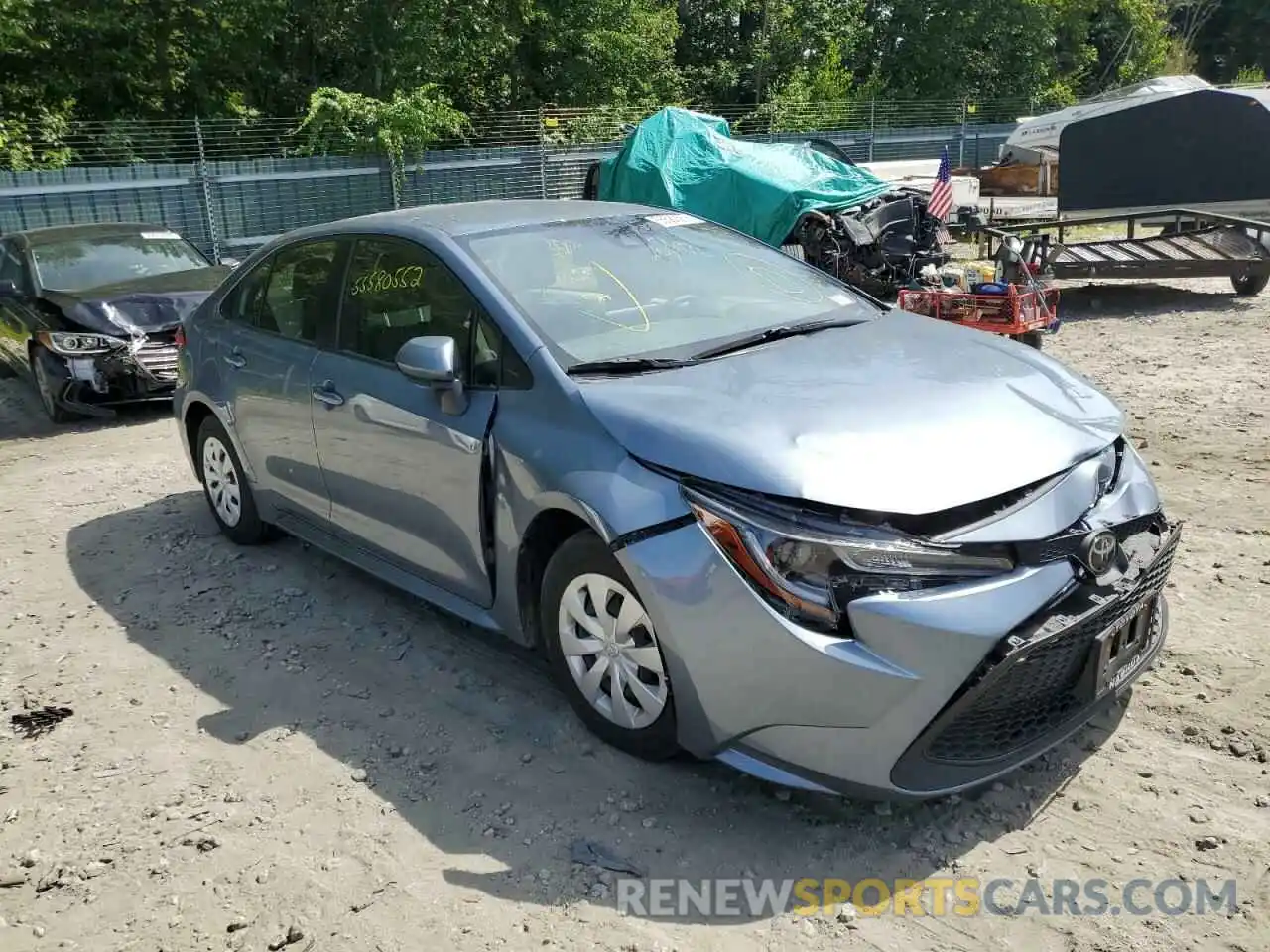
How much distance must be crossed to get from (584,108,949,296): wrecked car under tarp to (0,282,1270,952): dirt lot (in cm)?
755

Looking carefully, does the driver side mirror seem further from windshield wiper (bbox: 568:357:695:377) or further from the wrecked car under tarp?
the wrecked car under tarp

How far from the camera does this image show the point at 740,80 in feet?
115

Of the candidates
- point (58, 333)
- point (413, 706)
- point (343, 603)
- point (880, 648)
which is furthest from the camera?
point (58, 333)

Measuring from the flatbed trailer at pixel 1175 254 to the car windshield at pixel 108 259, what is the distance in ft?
25.3

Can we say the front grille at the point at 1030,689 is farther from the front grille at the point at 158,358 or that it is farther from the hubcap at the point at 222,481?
the front grille at the point at 158,358

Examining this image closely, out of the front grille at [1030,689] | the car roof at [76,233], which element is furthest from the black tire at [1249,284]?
the car roof at [76,233]

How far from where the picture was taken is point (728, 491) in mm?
2990

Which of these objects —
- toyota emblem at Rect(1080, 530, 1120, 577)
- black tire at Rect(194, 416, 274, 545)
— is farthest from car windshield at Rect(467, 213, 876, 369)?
black tire at Rect(194, 416, 274, 545)

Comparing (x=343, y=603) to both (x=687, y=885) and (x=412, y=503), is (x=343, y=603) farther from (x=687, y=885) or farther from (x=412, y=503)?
(x=687, y=885)

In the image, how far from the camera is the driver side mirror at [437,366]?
12.1 ft

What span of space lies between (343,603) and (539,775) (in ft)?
5.94

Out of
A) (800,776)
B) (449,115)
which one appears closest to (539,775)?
(800,776)

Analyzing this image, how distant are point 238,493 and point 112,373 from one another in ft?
12.2

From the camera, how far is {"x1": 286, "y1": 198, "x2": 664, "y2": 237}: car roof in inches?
171
